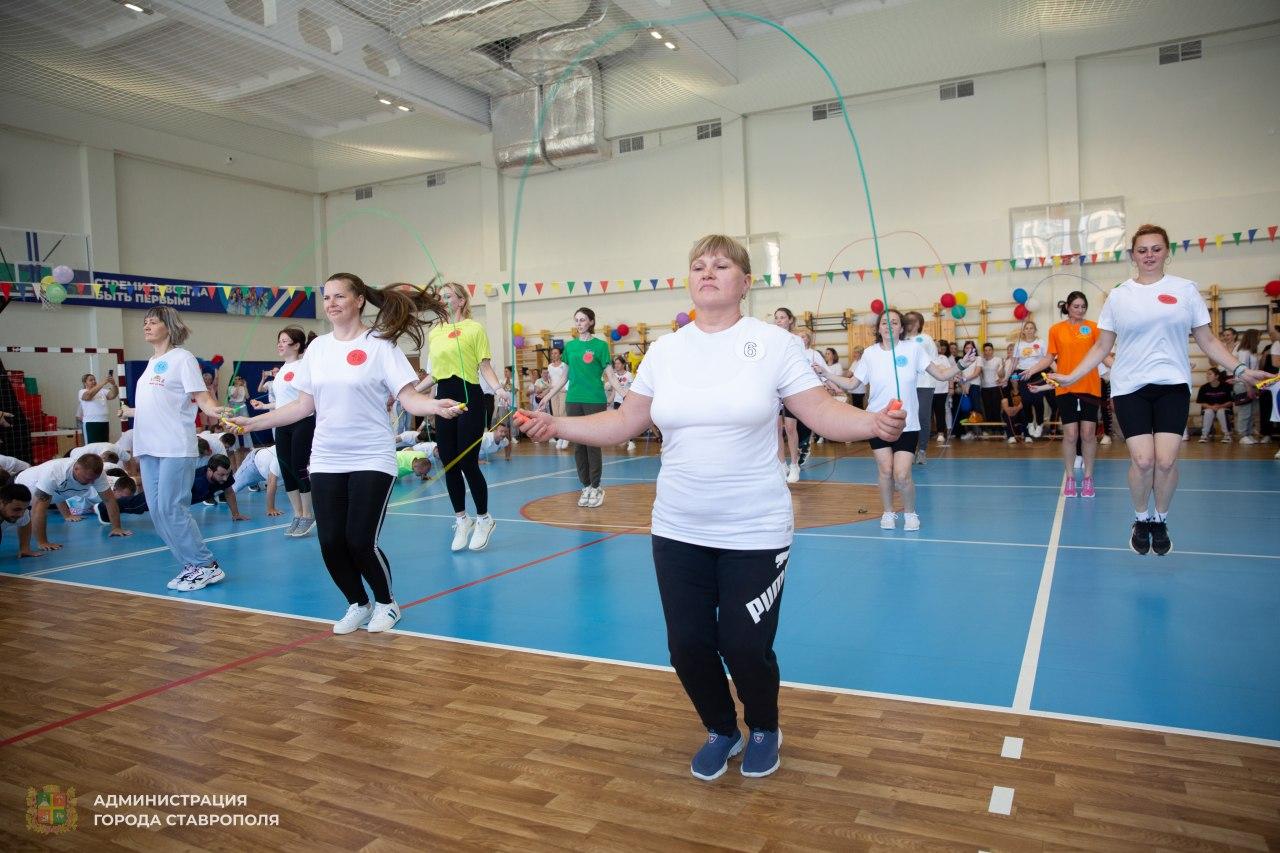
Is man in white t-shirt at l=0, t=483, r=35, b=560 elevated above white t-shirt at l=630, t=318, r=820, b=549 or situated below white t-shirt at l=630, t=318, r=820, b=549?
below

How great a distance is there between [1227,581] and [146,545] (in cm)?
750

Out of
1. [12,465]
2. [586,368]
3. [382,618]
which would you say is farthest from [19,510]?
[586,368]

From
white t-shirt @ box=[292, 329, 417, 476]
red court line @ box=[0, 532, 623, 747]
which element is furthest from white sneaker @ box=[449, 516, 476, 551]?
white t-shirt @ box=[292, 329, 417, 476]

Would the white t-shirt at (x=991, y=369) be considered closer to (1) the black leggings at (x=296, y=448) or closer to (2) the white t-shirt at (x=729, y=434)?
(1) the black leggings at (x=296, y=448)

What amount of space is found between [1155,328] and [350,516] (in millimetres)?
4295

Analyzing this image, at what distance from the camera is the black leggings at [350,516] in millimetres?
3814

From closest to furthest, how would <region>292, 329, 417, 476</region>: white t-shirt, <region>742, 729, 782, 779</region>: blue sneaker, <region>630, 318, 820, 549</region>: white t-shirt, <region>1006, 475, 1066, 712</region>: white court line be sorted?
<region>630, 318, 820, 549</region>: white t-shirt → <region>742, 729, 782, 779</region>: blue sneaker → <region>1006, 475, 1066, 712</region>: white court line → <region>292, 329, 417, 476</region>: white t-shirt

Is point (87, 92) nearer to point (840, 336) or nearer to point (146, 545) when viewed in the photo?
point (146, 545)

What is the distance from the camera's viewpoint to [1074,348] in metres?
6.90

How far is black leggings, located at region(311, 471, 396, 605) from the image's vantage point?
381cm

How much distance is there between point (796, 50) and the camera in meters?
14.4

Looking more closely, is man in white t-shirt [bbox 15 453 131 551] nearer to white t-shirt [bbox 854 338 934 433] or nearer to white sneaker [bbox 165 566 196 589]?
white sneaker [bbox 165 566 196 589]

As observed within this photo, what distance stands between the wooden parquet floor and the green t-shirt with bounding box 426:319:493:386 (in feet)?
7.74

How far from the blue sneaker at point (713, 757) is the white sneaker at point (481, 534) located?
363 cm
